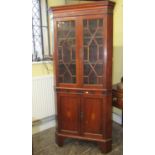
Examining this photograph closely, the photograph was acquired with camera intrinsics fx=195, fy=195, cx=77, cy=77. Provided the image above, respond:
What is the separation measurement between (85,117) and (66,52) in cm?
84

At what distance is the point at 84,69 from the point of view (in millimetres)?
2344

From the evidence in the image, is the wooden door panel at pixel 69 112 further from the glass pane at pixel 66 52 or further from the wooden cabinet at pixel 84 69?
the glass pane at pixel 66 52

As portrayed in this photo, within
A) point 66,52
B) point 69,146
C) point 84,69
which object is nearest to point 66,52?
point 66,52

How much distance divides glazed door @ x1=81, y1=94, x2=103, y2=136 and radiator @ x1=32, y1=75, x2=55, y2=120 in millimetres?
711

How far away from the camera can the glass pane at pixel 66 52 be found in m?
2.35

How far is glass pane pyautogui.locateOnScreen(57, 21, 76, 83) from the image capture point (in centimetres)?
235

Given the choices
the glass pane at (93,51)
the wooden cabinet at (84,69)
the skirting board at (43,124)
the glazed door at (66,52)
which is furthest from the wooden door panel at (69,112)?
the skirting board at (43,124)

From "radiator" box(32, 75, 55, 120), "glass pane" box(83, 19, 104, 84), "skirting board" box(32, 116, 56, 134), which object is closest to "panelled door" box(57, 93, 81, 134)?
"glass pane" box(83, 19, 104, 84)

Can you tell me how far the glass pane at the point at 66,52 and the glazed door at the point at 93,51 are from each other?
0.14 metres

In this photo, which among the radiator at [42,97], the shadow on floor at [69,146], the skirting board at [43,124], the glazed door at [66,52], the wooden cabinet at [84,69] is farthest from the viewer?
the skirting board at [43,124]

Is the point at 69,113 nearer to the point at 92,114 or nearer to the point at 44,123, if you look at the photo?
the point at 92,114
